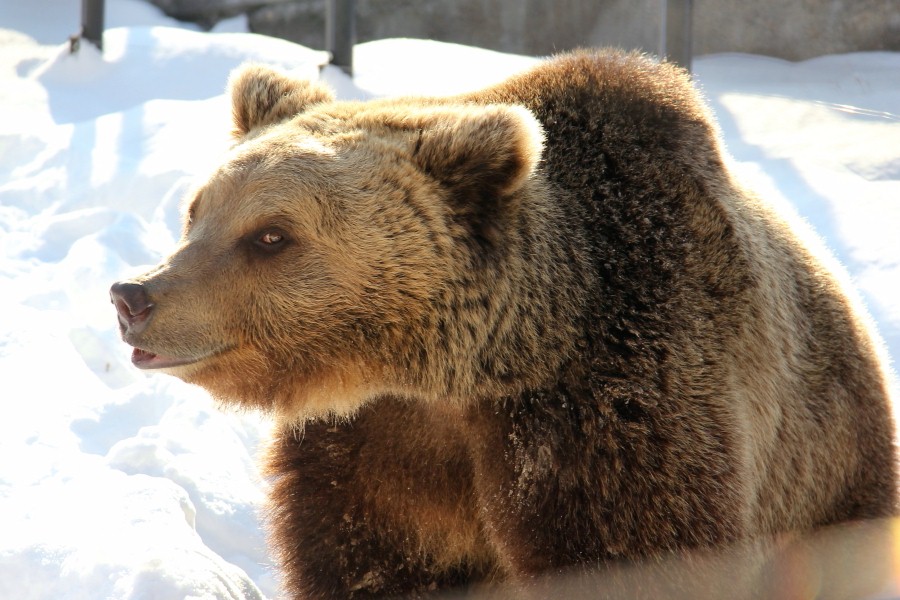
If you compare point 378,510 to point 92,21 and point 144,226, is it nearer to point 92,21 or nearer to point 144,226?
point 144,226

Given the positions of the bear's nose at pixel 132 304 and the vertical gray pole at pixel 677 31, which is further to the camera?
the vertical gray pole at pixel 677 31

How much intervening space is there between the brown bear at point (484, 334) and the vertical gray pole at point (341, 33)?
414 centimetres

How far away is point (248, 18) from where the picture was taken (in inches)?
465

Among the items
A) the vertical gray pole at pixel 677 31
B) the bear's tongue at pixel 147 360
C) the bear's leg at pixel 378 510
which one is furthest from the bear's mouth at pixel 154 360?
the vertical gray pole at pixel 677 31

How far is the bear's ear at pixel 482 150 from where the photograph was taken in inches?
118

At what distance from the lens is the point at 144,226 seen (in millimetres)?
6023

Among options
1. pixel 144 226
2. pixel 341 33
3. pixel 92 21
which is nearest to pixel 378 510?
pixel 144 226

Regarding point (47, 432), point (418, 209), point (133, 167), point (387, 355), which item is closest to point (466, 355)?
point (387, 355)

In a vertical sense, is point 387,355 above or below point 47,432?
above

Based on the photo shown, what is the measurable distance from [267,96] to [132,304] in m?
0.93

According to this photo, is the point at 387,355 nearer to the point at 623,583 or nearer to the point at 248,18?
the point at 623,583

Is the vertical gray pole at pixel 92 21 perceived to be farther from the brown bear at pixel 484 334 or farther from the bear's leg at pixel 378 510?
the bear's leg at pixel 378 510

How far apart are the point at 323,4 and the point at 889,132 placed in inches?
247

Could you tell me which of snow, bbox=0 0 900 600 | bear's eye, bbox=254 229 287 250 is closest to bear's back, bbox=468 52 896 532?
snow, bbox=0 0 900 600
